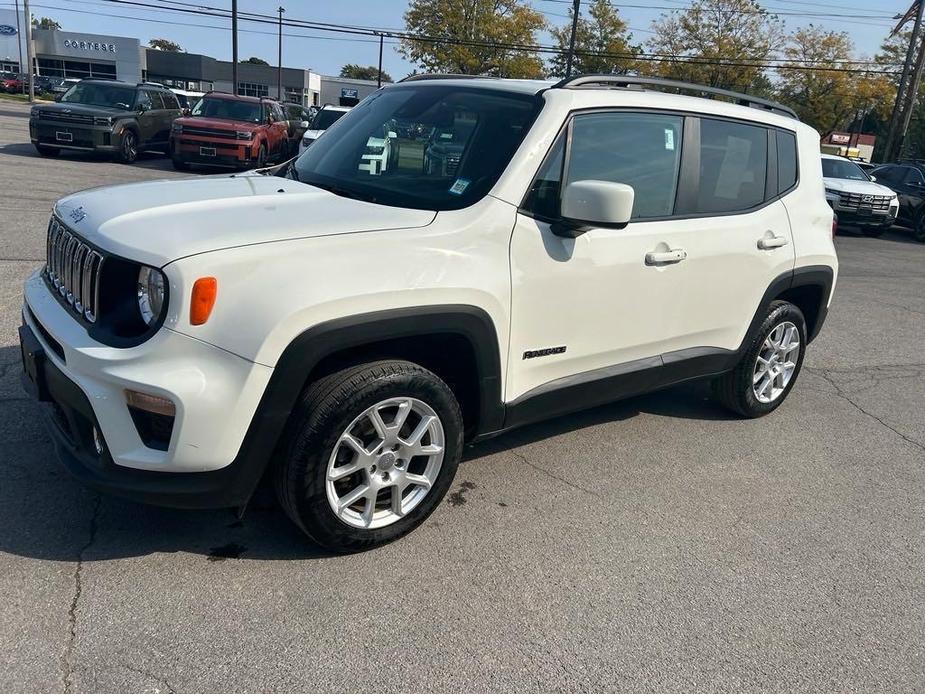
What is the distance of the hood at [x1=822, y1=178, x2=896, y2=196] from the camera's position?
1640cm

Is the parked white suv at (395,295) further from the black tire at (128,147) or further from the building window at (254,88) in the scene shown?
the building window at (254,88)

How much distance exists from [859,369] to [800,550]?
358 centimetres

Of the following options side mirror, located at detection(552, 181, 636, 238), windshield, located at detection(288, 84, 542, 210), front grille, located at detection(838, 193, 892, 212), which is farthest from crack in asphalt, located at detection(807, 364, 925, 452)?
front grille, located at detection(838, 193, 892, 212)

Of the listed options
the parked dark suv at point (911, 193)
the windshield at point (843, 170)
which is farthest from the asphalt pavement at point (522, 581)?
the parked dark suv at point (911, 193)

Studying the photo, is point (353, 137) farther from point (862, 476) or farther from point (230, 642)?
point (862, 476)

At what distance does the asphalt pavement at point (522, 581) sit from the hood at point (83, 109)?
43.3 feet

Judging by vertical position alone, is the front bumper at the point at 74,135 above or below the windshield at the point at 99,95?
below

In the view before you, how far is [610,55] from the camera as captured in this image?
39625mm

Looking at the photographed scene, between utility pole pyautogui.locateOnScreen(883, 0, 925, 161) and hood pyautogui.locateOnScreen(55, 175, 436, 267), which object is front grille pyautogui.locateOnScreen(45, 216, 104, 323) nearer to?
hood pyautogui.locateOnScreen(55, 175, 436, 267)

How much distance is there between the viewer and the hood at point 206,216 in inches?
105

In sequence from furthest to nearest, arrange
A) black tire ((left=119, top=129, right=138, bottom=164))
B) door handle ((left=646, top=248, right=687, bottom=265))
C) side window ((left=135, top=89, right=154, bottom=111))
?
side window ((left=135, top=89, right=154, bottom=111))
black tire ((left=119, top=129, right=138, bottom=164))
door handle ((left=646, top=248, right=687, bottom=265))

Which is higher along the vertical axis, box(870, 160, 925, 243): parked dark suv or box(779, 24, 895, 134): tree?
box(779, 24, 895, 134): tree

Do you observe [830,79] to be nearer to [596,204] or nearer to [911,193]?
[911,193]

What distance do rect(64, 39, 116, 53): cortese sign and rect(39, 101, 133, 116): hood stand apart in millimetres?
59478
